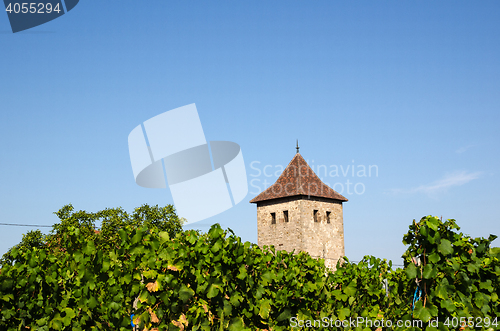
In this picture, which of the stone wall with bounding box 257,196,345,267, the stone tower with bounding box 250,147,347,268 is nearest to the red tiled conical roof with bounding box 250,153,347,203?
the stone tower with bounding box 250,147,347,268

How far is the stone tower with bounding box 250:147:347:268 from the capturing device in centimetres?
3853

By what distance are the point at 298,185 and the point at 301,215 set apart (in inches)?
106

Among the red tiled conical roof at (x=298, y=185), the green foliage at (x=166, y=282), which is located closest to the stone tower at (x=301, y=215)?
the red tiled conical roof at (x=298, y=185)

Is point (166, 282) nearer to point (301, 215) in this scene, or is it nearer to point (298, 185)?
point (301, 215)

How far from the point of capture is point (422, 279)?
20.5ft

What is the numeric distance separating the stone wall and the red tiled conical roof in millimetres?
421

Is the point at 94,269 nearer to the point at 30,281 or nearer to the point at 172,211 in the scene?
the point at 30,281

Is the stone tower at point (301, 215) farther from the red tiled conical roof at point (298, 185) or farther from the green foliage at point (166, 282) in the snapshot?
the green foliage at point (166, 282)

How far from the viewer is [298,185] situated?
40062 millimetres

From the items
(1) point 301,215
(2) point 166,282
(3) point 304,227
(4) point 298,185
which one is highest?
(4) point 298,185

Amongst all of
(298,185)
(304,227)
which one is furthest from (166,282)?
(298,185)

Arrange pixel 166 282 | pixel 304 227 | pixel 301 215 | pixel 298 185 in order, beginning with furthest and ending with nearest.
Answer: pixel 298 185 < pixel 301 215 < pixel 304 227 < pixel 166 282

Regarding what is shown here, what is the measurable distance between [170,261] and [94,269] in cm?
114

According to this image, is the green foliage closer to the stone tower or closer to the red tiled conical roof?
the stone tower
